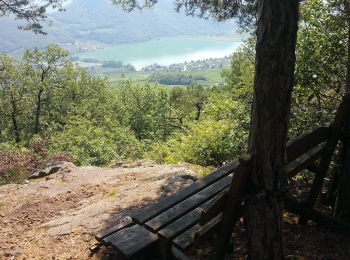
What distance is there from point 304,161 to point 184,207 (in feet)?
4.71

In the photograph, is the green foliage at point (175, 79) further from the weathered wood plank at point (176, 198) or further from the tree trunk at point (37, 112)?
the weathered wood plank at point (176, 198)

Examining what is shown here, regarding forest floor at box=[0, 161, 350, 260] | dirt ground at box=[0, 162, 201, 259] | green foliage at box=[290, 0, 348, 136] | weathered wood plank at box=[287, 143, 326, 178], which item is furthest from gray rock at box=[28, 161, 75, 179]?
weathered wood plank at box=[287, 143, 326, 178]

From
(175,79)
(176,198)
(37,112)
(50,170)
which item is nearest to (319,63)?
(176,198)

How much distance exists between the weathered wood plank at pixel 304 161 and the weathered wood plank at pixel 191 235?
3.85 feet

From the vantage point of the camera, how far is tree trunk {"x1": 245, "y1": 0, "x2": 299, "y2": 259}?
275 cm

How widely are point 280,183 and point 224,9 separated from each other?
14.7 feet

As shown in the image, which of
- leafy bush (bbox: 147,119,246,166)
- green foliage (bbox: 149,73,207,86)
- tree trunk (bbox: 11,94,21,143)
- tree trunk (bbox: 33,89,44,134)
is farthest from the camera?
green foliage (bbox: 149,73,207,86)

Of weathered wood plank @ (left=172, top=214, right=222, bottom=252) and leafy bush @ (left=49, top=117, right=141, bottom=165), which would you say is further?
leafy bush @ (left=49, top=117, right=141, bottom=165)

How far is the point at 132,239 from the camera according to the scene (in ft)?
12.9

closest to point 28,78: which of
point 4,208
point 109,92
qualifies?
point 109,92

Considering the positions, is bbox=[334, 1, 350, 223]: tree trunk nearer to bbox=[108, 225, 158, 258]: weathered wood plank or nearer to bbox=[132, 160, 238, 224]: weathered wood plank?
bbox=[132, 160, 238, 224]: weathered wood plank

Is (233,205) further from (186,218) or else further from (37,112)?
(37,112)

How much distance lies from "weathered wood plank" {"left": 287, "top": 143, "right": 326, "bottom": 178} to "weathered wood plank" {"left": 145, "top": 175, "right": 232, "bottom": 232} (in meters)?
0.89

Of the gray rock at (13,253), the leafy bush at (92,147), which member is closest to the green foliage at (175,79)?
the leafy bush at (92,147)
